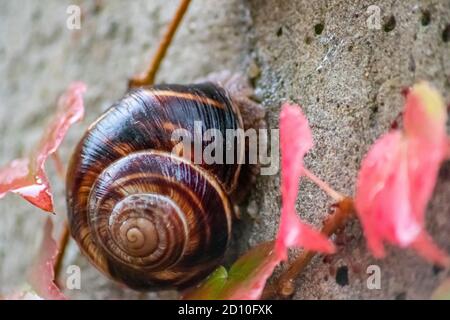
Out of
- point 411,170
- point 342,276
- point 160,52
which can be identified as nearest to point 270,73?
point 160,52

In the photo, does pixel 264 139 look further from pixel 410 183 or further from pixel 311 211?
pixel 410 183

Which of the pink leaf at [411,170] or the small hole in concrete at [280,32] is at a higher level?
the small hole in concrete at [280,32]

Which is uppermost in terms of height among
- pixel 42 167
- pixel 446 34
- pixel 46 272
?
pixel 446 34

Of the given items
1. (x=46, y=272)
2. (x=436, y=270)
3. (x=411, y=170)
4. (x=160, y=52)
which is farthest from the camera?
(x=160, y=52)

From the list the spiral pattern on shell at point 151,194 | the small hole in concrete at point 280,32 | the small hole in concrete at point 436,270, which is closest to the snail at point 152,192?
the spiral pattern on shell at point 151,194

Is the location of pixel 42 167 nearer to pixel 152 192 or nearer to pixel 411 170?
pixel 152 192

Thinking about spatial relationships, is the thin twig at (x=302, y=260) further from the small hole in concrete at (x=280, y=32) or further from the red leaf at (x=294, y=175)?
the small hole in concrete at (x=280, y=32)
